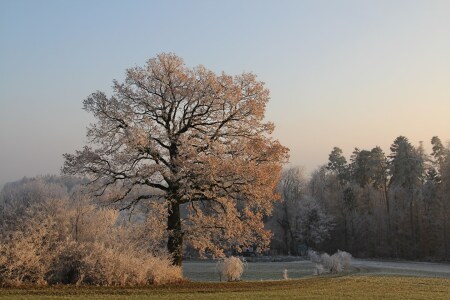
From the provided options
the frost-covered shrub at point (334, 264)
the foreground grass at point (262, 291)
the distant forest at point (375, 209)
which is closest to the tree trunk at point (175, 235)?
the foreground grass at point (262, 291)

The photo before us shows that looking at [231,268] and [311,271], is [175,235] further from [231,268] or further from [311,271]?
[311,271]

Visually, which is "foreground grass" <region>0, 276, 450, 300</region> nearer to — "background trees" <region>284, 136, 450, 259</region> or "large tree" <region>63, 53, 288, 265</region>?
"large tree" <region>63, 53, 288, 265</region>

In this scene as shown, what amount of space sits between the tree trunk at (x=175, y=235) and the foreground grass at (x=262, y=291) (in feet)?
11.4

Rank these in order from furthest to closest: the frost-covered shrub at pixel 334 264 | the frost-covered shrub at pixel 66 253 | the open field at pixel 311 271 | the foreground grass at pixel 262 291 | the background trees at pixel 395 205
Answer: the background trees at pixel 395 205, the frost-covered shrub at pixel 334 264, the open field at pixel 311 271, the frost-covered shrub at pixel 66 253, the foreground grass at pixel 262 291

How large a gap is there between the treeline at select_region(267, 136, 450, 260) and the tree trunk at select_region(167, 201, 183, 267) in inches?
1703

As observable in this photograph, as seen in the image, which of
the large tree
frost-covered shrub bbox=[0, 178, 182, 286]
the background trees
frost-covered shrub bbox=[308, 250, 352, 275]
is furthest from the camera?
the background trees

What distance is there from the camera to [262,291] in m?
18.3

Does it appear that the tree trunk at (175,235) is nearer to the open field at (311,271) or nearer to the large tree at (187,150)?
the large tree at (187,150)

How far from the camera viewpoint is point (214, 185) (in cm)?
2220

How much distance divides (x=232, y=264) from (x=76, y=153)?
9488mm

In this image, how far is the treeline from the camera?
59.7 metres

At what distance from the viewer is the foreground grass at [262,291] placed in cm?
1532

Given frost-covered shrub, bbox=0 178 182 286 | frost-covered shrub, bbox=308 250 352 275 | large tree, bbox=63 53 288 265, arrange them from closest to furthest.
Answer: frost-covered shrub, bbox=0 178 182 286
large tree, bbox=63 53 288 265
frost-covered shrub, bbox=308 250 352 275

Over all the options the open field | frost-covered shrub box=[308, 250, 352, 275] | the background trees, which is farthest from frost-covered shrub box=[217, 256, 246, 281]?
the background trees
